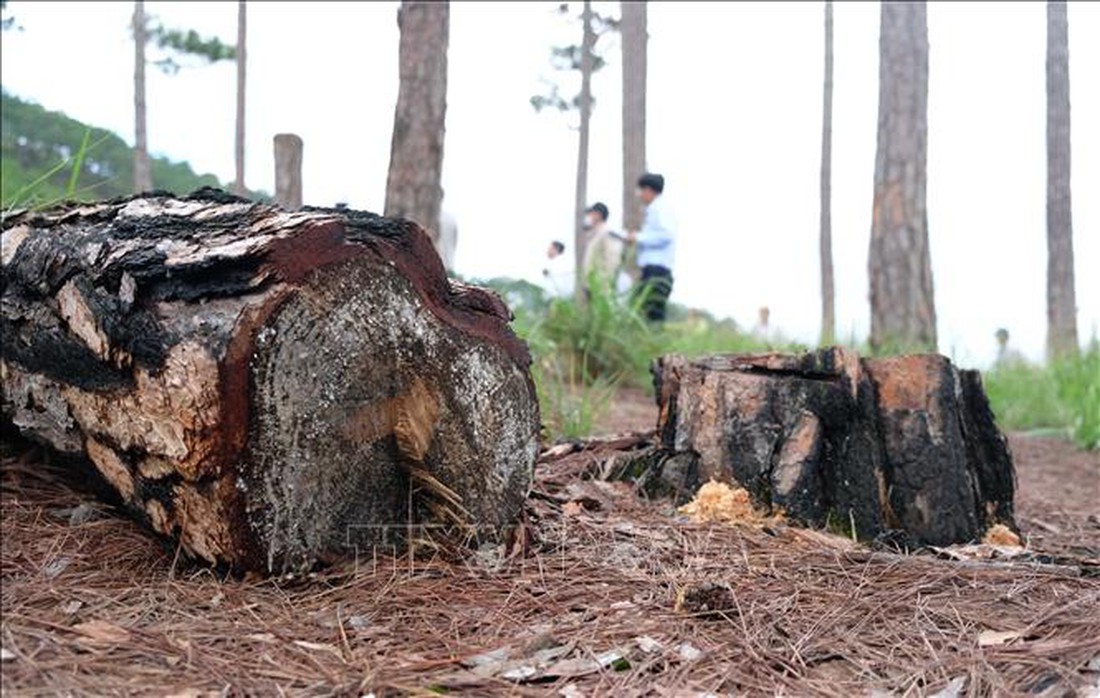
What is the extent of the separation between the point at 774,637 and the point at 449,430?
0.75 m

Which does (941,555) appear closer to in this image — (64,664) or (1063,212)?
(64,664)

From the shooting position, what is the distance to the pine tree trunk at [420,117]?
5336 millimetres

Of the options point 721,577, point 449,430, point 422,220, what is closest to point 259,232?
point 449,430

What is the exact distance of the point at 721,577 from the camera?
2016 mm

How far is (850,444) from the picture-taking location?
2.62 m

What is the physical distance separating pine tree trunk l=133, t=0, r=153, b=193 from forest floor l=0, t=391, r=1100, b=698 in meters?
13.9

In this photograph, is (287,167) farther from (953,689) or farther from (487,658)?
(953,689)

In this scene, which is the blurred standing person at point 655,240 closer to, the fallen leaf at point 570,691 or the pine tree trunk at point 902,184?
the pine tree trunk at point 902,184

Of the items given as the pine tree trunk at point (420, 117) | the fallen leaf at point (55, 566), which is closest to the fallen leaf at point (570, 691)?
the fallen leaf at point (55, 566)

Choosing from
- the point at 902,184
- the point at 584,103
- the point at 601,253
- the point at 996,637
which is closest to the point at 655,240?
the point at 601,253

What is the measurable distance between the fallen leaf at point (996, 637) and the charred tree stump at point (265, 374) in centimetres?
96

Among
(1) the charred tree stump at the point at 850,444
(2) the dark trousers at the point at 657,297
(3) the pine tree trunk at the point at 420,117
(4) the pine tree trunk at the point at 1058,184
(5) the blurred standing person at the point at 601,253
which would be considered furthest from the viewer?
(4) the pine tree trunk at the point at 1058,184

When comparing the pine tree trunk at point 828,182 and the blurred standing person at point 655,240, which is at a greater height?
the pine tree trunk at point 828,182

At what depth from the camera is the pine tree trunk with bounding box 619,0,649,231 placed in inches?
569
